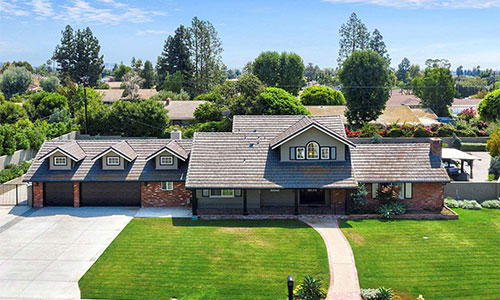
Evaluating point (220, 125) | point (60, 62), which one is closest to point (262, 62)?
point (220, 125)

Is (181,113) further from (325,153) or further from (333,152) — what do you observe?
(333,152)

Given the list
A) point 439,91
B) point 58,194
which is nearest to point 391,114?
point 439,91

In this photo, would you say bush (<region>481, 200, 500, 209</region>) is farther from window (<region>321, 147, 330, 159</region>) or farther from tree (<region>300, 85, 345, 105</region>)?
tree (<region>300, 85, 345, 105</region>)

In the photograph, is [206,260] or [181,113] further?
[181,113]

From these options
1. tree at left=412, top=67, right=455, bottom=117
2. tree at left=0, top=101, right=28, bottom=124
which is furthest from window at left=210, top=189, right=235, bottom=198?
tree at left=412, top=67, right=455, bottom=117

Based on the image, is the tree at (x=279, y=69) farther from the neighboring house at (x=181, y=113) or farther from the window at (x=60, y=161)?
the window at (x=60, y=161)

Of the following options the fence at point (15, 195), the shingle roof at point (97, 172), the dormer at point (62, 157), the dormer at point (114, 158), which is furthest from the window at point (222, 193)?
the fence at point (15, 195)
